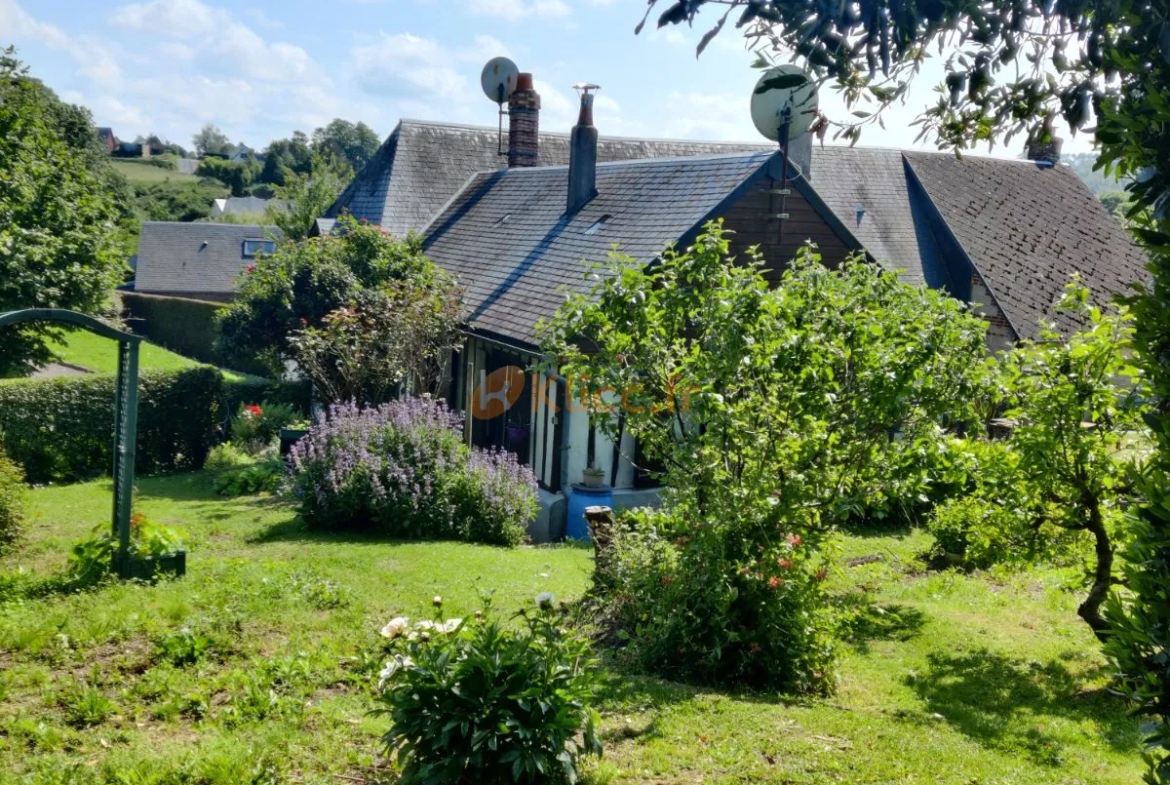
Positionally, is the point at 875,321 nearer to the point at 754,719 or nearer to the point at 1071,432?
the point at 1071,432

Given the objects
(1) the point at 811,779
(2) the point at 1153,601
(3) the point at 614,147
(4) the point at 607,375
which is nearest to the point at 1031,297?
(3) the point at 614,147

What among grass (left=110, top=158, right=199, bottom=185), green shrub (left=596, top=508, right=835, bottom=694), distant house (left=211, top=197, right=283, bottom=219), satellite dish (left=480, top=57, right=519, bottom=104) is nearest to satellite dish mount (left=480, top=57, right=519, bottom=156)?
satellite dish (left=480, top=57, right=519, bottom=104)

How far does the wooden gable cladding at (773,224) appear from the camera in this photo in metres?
14.2

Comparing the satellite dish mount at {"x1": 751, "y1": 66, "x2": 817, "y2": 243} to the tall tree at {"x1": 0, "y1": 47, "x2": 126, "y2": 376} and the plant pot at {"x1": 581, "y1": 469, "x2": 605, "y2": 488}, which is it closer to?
the plant pot at {"x1": 581, "y1": 469, "x2": 605, "y2": 488}

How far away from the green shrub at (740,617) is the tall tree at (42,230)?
14.1 m

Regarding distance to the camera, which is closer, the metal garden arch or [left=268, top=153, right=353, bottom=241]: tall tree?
the metal garden arch

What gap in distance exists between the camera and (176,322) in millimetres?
38969

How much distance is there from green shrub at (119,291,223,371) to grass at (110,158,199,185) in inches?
1747

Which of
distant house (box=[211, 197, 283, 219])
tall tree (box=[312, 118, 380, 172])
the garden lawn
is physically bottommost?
the garden lawn

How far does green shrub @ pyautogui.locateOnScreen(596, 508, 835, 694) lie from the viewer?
6.42m

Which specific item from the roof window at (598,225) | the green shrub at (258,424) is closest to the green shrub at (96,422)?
the green shrub at (258,424)

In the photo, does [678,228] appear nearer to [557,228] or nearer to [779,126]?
[779,126]

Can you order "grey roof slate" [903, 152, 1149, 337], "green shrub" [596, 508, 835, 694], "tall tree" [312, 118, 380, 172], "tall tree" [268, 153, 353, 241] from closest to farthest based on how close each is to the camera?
1. "green shrub" [596, 508, 835, 694]
2. "grey roof slate" [903, 152, 1149, 337]
3. "tall tree" [268, 153, 353, 241]
4. "tall tree" [312, 118, 380, 172]

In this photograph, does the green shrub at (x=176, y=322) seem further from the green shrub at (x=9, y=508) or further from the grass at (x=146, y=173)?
the grass at (x=146, y=173)
